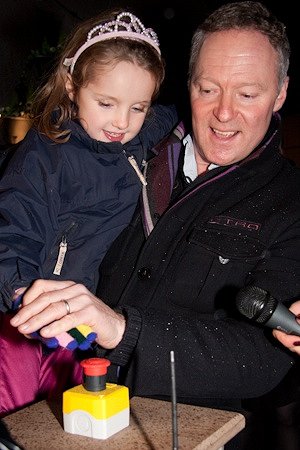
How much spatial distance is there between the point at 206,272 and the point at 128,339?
41cm

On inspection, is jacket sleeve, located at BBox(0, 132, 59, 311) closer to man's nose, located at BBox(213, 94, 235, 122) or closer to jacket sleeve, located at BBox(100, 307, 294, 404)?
jacket sleeve, located at BBox(100, 307, 294, 404)

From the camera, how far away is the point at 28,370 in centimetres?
165

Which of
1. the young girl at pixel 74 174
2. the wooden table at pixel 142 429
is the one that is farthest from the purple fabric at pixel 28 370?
the wooden table at pixel 142 429

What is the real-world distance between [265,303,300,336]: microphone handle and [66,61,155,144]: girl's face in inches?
31.2

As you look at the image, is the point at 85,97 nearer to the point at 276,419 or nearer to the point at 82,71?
the point at 82,71

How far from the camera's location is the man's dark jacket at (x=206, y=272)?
4.69ft

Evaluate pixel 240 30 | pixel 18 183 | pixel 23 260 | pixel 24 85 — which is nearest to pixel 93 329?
pixel 23 260

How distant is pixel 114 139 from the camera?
185 cm

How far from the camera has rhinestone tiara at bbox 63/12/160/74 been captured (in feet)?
6.25

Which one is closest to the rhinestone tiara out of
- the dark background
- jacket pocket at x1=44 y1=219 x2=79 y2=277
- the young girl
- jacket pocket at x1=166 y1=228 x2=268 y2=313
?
the young girl

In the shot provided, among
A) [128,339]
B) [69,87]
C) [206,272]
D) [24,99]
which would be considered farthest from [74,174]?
[24,99]

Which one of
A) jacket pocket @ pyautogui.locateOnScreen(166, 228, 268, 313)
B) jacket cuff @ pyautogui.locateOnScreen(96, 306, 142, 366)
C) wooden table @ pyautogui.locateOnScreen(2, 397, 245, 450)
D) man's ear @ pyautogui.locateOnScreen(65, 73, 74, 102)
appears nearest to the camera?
wooden table @ pyautogui.locateOnScreen(2, 397, 245, 450)

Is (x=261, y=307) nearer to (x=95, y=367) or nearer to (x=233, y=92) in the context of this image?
(x=95, y=367)

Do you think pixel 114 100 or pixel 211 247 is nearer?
pixel 211 247
